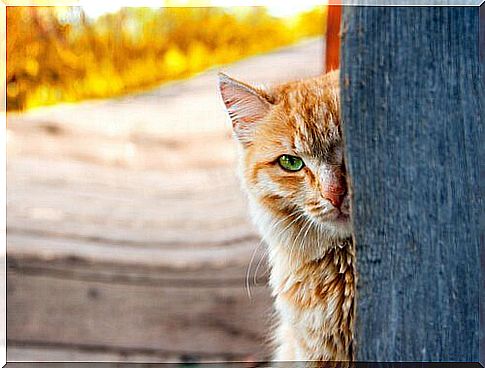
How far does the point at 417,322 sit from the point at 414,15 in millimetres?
423

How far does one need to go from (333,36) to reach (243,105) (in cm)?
72

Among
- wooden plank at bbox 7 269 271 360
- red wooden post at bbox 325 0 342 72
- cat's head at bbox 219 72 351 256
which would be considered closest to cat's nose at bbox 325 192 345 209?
cat's head at bbox 219 72 351 256

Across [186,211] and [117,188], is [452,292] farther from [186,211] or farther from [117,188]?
[117,188]

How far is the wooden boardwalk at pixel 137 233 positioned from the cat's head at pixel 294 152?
937 millimetres

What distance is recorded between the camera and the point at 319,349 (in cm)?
117

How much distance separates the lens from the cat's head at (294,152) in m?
1.05

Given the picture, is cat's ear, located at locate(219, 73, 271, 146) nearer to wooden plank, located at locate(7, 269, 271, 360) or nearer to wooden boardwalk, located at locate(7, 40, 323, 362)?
wooden boardwalk, located at locate(7, 40, 323, 362)

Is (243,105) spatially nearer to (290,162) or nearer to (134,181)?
(290,162)

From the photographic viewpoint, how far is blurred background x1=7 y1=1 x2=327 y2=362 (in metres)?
2.27

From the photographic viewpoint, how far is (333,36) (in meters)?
1.86

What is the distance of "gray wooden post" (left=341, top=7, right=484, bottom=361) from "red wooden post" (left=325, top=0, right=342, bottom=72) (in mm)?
900

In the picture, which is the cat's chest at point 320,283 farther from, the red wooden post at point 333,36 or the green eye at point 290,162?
the red wooden post at point 333,36

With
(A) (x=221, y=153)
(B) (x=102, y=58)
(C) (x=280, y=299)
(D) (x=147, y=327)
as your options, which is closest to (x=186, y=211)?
(A) (x=221, y=153)

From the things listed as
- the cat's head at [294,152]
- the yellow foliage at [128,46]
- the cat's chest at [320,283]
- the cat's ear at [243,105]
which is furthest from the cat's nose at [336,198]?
the yellow foliage at [128,46]
